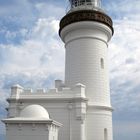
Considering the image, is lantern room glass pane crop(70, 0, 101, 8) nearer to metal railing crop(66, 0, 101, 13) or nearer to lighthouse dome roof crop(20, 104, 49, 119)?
metal railing crop(66, 0, 101, 13)

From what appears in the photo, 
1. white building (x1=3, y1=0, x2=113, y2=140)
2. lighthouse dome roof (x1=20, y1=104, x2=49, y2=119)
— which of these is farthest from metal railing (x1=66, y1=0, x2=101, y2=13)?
lighthouse dome roof (x1=20, y1=104, x2=49, y2=119)

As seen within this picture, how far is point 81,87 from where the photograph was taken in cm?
2289

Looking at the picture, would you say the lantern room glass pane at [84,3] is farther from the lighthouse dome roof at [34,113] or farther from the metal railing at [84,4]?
the lighthouse dome roof at [34,113]

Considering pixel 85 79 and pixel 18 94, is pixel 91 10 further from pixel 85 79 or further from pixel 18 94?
pixel 18 94

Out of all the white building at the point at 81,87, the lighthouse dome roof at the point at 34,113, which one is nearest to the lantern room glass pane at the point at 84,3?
the white building at the point at 81,87

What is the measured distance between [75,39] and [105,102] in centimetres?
672

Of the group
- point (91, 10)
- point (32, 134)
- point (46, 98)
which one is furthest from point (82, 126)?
point (91, 10)

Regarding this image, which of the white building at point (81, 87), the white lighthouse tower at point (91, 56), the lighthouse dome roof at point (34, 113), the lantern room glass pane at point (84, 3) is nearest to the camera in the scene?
the lighthouse dome roof at point (34, 113)

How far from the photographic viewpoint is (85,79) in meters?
25.0

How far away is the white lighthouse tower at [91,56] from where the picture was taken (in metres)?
24.3

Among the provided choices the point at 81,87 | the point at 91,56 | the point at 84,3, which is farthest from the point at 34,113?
the point at 84,3

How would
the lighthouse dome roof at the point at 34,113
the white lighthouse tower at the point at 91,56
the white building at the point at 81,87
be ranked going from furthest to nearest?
the white lighthouse tower at the point at 91,56, the white building at the point at 81,87, the lighthouse dome roof at the point at 34,113

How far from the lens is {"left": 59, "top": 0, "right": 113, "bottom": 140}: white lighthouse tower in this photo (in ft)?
79.8

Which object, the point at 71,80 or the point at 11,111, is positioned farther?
the point at 71,80
